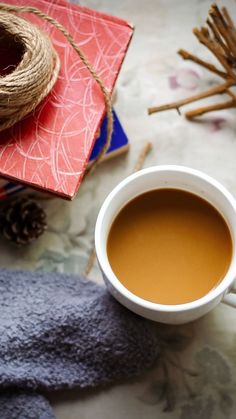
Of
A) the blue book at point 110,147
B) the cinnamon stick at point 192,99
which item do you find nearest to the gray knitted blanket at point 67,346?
the blue book at point 110,147

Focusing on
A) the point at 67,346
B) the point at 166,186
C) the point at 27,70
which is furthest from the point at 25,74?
→ the point at 67,346

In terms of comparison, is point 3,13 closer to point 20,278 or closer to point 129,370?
point 20,278

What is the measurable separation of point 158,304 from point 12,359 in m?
0.22

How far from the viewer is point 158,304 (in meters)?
0.67

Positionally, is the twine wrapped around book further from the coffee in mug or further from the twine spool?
the coffee in mug

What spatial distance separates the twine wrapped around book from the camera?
0.66 meters

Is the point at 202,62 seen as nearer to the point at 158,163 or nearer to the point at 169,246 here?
the point at 158,163

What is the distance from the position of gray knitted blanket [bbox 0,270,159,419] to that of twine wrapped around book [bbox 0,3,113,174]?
0.81ft

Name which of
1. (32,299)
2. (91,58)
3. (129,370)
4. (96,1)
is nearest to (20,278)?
(32,299)

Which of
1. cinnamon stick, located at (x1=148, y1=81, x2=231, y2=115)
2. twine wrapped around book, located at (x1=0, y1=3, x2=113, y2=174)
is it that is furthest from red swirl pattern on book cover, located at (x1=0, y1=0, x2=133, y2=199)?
cinnamon stick, located at (x1=148, y1=81, x2=231, y2=115)

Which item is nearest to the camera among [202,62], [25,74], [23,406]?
[25,74]

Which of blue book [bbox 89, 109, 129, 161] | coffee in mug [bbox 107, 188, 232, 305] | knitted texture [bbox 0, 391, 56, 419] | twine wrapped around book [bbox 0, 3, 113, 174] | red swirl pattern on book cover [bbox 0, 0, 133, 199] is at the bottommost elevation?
knitted texture [bbox 0, 391, 56, 419]

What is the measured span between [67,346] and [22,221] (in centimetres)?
17

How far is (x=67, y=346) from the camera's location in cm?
79
